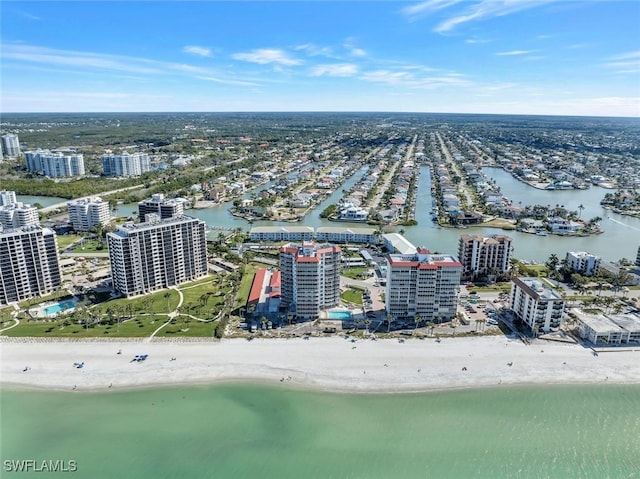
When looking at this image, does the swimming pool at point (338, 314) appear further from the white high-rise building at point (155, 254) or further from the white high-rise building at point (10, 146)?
the white high-rise building at point (10, 146)

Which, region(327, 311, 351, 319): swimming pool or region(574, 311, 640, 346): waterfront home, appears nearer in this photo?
region(574, 311, 640, 346): waterfront home

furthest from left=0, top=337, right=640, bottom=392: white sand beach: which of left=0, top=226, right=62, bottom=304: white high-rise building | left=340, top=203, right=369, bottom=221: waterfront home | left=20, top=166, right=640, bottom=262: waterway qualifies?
left=340, top=203, right=369, bottom=221: waterfront home

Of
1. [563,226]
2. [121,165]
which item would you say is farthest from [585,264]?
[121,165]

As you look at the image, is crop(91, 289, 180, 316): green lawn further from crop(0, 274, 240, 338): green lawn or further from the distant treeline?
the distant treeline

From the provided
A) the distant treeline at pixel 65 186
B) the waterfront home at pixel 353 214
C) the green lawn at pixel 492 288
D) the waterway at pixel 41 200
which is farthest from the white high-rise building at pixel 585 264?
the waterway at pixel 41 200

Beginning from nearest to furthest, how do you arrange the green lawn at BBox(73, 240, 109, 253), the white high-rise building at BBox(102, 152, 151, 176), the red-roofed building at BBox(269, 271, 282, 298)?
the red-roofed building at BBox(269, 271, 282, 298), the green lawn at BBox(73, 240, 109, 253), the white high-rise building at BBox(102, 152, 151, 176)

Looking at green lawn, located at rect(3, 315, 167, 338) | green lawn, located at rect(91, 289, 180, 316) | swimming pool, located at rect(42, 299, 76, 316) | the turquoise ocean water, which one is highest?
green lawn, located at rect(91, 289, 180, 316)
